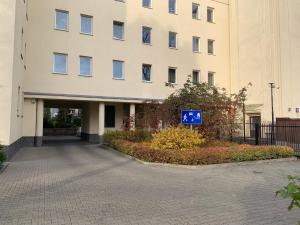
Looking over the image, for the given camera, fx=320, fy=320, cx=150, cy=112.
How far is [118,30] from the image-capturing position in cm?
2430

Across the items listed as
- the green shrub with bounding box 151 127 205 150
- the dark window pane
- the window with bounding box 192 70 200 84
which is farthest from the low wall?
the green shrub with bounding box 151 127 205 150

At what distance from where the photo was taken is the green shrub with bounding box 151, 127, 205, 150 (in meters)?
13.6

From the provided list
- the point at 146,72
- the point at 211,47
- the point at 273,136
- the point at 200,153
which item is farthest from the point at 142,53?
the point at 200,153

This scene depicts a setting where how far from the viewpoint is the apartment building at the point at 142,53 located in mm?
21203

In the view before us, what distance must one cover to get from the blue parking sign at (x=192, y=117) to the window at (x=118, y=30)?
1217cm

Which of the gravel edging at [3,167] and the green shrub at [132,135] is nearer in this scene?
the gravel edging at [3,167]

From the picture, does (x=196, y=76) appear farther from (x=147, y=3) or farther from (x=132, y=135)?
(x=132, y=135)

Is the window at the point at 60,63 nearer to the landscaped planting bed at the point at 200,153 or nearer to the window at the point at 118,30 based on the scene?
the window at the point at 118,30

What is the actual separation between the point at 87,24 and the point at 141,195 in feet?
58.9

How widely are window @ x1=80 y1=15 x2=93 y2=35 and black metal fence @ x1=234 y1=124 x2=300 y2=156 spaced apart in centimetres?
1279

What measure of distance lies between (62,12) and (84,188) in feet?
55.8

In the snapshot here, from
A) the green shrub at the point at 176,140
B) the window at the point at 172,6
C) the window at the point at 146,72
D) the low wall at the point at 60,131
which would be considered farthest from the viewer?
the low wall at the point at 60,131

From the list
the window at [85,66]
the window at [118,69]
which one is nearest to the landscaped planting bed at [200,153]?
the window at [85,66]

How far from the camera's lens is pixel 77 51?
878 inches
